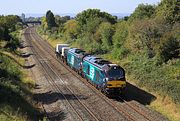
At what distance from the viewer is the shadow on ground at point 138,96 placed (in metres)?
29.1

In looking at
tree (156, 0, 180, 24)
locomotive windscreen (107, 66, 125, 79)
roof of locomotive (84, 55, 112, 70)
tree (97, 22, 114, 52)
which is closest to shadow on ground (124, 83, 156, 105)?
locomotive windscreen (107, 66, 125, 79)

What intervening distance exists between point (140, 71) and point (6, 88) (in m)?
13.2

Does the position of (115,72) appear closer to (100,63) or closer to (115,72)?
(115,72)

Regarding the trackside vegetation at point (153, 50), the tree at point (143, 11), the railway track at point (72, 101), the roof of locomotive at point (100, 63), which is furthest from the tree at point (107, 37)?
the roof of locomotive at point (100, 63)

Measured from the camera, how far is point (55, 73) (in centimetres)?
4350

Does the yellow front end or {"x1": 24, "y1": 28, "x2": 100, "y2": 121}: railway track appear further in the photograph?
the yellow front end

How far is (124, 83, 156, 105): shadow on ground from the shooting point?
29.1 m

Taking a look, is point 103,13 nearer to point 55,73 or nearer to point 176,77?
point 55,73

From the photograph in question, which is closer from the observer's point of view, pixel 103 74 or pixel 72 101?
pixel 72 101

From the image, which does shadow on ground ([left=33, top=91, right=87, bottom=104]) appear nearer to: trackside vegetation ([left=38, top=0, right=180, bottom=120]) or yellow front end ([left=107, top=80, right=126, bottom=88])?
yellow front end ([left=107, top=80, right=126, bottom=88])

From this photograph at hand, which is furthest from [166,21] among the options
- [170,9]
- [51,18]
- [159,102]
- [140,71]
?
[51,18]

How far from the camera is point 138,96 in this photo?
30.6 meters

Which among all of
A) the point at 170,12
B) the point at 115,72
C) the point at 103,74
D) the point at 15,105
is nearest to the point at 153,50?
the point at 170,12

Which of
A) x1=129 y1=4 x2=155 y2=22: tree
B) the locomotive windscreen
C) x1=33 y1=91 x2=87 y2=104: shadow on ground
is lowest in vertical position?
x1=33 y1=91 x2=87 y2=104: shadow on ground
